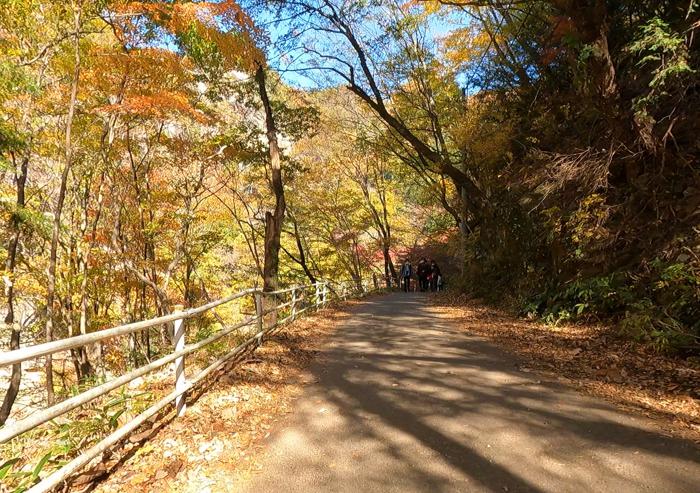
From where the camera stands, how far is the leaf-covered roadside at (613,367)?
4.38m

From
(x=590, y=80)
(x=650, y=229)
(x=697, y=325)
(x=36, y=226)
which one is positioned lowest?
(x=697, y=325)

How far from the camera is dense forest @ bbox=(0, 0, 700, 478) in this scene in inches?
284

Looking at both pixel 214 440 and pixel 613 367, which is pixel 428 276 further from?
pixel 214 440

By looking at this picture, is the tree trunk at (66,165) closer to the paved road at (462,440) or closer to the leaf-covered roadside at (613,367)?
the paved road at (462,440)

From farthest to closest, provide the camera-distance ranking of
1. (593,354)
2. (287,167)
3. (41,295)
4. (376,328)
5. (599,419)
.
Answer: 1. (287,167)
2. (41,295)
3. (376,328)
4. (593,354)
5. (599,419)

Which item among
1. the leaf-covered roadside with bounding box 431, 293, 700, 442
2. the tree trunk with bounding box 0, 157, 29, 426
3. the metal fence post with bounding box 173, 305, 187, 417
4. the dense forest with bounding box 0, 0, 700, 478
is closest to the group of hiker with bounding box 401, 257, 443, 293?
the dense forest with bounding box 0, 0, 700, 478

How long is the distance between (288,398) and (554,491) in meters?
3.06

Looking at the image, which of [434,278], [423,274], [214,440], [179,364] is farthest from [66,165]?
[423,274]

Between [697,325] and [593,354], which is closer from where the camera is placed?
[697,325]

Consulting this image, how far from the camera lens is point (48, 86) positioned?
11086 millimetres

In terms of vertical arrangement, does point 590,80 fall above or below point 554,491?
above

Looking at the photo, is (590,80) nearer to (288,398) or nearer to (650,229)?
(650,229)

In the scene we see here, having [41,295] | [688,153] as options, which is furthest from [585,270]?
[41,295]

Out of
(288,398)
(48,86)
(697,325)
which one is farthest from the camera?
(48,86)
